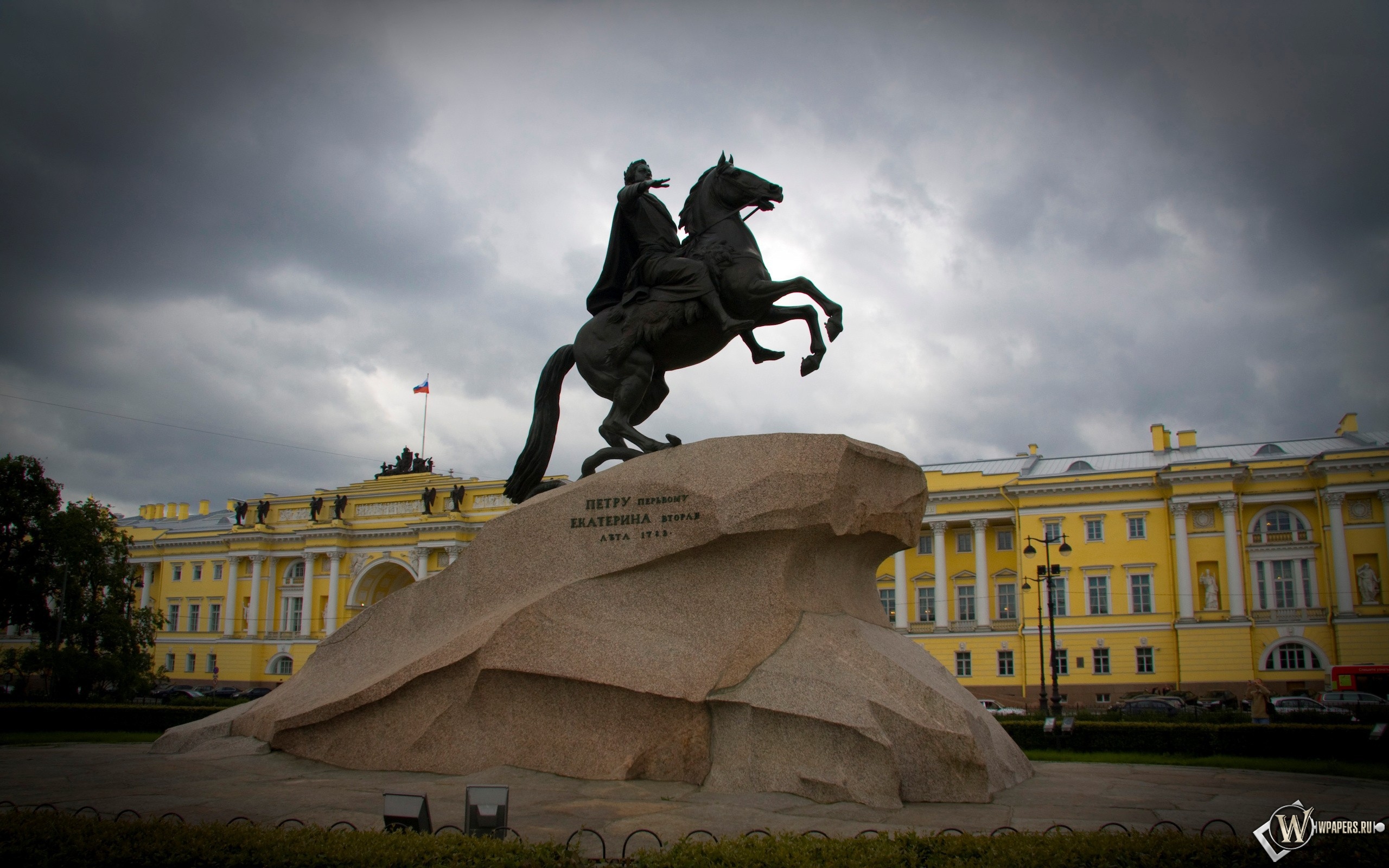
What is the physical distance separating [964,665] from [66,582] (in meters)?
42.1

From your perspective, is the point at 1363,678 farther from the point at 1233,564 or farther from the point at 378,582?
the point at 378,582

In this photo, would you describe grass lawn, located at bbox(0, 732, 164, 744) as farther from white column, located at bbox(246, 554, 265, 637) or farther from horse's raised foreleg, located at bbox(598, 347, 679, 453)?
white column, located at bbox(246, 554, 265, 637)

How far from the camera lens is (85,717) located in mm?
15312

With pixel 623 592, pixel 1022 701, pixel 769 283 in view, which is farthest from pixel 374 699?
pixel 1022 701

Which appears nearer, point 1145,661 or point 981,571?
point 1145,661

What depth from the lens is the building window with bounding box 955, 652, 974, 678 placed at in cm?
5259

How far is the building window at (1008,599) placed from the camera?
52.8m

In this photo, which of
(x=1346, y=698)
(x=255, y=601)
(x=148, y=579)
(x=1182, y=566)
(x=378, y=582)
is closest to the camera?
(x=1346, y=698)

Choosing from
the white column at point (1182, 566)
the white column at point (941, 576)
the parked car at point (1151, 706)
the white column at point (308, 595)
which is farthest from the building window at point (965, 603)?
the white column at point (308, 595)

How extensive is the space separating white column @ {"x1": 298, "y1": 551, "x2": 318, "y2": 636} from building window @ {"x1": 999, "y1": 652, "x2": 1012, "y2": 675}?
43.8 meters

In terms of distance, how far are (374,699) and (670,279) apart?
4640 mm

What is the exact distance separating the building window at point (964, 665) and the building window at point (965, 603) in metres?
2.03

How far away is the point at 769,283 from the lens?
29.7ft

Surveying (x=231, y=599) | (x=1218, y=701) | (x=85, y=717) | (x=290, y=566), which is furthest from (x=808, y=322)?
(x=231, y=599)
